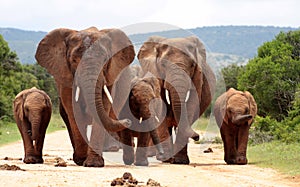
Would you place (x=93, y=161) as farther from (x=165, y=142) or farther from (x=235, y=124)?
(x=235, y=124)

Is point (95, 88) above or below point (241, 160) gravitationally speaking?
above

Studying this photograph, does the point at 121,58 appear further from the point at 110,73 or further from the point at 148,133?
the point at 148,133

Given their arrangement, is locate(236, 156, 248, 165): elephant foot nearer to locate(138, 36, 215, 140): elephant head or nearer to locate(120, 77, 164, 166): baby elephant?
locate(138, 36, 215, 140): elephant head

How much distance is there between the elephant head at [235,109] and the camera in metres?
16.1

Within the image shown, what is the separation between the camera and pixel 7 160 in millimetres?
Answer: 16109

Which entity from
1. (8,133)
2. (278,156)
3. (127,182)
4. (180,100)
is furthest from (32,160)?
(8,133)

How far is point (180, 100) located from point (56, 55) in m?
2.98

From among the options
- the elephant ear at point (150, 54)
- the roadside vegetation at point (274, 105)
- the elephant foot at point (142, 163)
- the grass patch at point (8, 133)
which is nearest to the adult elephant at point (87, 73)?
the elephant foot at point (142, 163)

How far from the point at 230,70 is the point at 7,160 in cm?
3303

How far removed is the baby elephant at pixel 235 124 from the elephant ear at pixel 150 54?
1926mm

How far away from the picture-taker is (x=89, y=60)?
13164 mm

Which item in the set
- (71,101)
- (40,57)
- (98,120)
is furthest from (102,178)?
(40,57)

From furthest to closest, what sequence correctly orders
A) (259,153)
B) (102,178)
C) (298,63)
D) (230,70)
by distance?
1. (230,70)
2. (298,63)
3. (259,153)
4. (102,178)

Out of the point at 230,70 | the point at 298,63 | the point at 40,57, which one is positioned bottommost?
the point at 230,70
